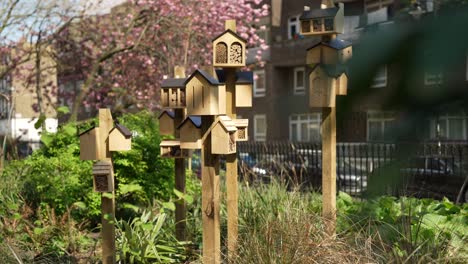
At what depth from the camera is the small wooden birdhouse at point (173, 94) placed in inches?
199

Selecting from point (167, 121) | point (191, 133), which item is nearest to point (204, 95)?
point (191, 133)

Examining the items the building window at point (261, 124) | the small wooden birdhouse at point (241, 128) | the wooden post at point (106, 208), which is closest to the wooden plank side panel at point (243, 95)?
the small wooden birdhouse at point (241, 128)

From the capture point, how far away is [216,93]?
430 centimetres

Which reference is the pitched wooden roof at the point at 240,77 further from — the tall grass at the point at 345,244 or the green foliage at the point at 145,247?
the green foliage at the point at 145,247

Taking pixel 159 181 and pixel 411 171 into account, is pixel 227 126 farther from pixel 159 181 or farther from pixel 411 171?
pixel 411 171

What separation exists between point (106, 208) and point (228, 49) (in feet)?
4.87

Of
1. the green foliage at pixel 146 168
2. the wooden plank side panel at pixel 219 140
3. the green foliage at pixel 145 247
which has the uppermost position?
the wooden plank side panel at pixel 219 140

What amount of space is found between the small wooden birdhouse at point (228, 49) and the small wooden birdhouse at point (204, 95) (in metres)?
0.45

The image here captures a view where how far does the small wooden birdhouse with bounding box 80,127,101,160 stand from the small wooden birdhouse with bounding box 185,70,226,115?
0.79 m

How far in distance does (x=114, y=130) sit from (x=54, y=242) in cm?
154

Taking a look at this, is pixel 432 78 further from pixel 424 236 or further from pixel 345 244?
pixel 424 236

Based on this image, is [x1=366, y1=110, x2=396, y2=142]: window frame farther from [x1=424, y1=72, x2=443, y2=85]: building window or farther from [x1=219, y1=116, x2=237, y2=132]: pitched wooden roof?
[x1=219, y1=116, x2=237, y2=132]: pitched wooden roof

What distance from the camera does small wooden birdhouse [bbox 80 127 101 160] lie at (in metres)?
4.62

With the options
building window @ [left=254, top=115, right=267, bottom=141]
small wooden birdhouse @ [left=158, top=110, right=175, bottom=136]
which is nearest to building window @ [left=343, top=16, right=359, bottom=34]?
building window @ [left=254, top=115, right=267, bottom=141]
